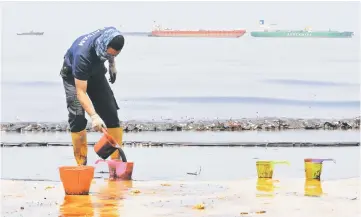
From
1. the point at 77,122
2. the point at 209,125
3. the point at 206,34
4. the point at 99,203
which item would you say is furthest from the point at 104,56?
the point at 206,34

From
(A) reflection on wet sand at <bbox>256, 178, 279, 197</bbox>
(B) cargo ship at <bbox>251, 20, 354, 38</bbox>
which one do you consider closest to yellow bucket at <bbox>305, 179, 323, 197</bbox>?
(A) reflection on wet sand at <bbox>256, 178, 279, 197</bbox>

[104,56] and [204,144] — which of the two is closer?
[104,56]

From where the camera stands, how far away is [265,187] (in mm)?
10141

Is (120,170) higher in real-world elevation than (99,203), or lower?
higher

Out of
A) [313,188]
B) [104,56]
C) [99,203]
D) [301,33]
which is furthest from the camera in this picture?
[301,33]

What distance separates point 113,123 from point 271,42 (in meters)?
55.0

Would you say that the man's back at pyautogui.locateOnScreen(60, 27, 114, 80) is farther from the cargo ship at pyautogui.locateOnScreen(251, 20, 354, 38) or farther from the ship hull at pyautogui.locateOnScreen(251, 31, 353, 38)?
the ship hull at pyautogui.locateOnScreen(251, 31, 353, 38)

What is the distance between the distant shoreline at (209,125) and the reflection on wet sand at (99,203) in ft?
33.8

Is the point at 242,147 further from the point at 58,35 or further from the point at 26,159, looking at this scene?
the point at 58,35

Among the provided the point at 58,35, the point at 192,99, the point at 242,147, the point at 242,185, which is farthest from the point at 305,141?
the point at 58,35

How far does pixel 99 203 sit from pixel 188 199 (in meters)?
0.88

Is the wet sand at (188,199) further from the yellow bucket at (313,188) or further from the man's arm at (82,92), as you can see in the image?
the man's arm at (82,92)

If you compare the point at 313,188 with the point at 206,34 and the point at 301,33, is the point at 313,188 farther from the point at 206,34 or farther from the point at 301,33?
the point at 301,33

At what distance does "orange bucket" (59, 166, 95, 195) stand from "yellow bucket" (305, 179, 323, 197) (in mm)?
2187
